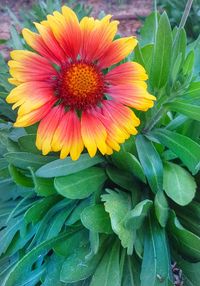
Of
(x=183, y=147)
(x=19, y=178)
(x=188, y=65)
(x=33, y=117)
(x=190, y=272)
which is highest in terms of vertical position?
(x=188, y=65)

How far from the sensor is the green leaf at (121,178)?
1.27 meters

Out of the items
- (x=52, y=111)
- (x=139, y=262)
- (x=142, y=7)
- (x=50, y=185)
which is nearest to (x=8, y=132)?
(x=50, y=185)

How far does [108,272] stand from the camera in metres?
1.25

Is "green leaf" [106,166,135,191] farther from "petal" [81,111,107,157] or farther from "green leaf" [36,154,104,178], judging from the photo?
"petal" [81,111,107,157]

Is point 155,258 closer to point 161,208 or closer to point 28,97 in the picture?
point 161,208

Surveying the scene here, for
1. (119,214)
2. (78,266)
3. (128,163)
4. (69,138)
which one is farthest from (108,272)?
(69,138)

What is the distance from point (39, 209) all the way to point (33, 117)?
369 millimetres

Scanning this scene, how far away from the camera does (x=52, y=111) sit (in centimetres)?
106

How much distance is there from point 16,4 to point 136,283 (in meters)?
2.72

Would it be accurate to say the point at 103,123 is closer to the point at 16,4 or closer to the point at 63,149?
the point at 63,149

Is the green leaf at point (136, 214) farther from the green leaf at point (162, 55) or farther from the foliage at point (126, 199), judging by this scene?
the green leaf at point (162, 55)

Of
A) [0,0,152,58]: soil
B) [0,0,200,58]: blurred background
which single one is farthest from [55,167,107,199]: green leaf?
[0,0,152,58]: soil

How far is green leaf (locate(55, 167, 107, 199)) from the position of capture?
3.85ft

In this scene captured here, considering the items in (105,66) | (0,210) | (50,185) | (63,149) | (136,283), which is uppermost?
(105,66)
